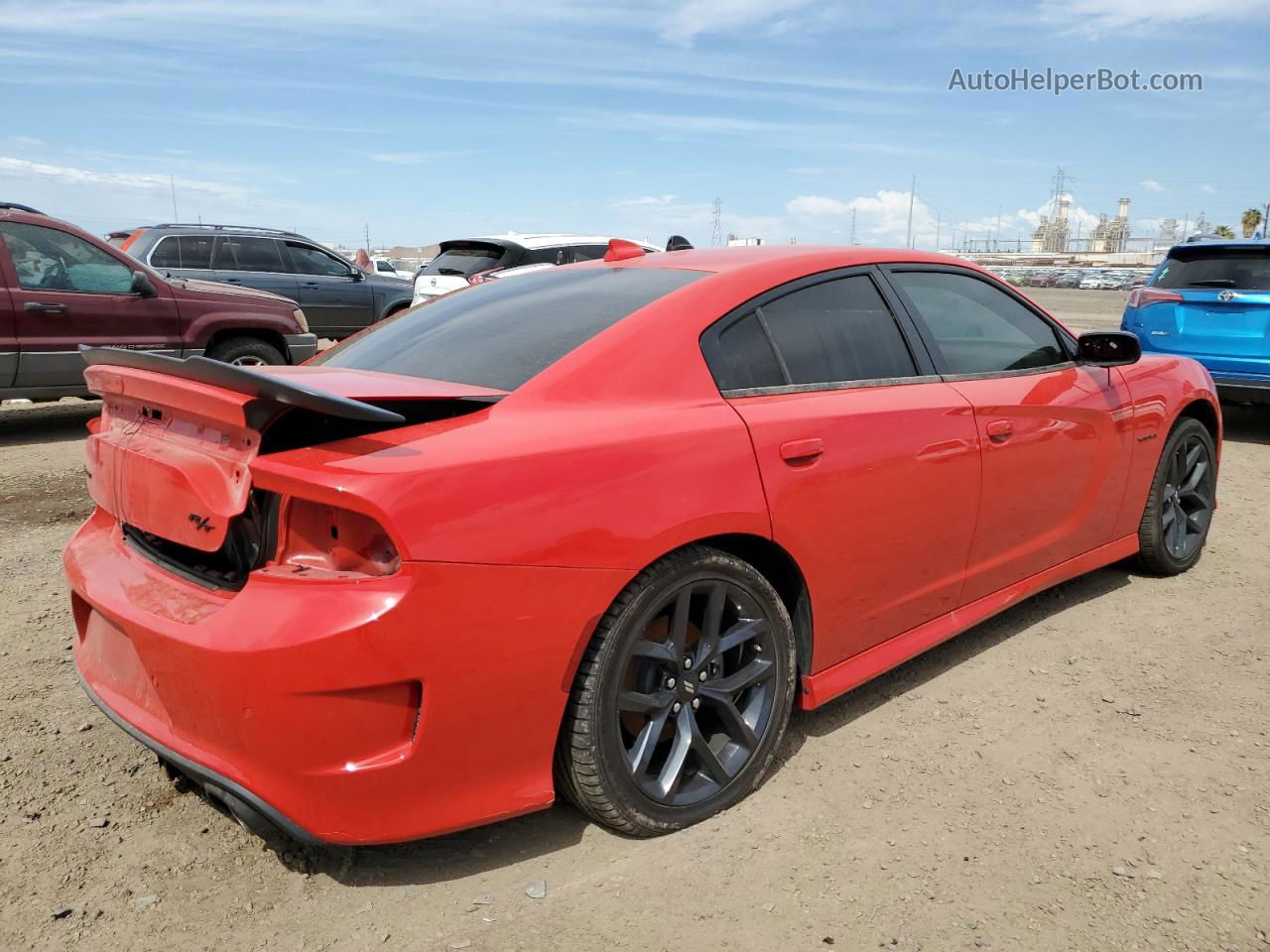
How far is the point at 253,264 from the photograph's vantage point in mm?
12828

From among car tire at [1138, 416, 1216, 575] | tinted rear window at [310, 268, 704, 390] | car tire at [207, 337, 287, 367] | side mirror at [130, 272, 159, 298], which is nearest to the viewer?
tinted rear window at [310, 268, 704, 390]

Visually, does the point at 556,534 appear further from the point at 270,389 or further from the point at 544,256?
the point at 544,256

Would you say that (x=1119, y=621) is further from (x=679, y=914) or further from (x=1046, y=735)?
(x=679, y=914)

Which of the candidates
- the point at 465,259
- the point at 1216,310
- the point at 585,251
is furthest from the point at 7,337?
the point at 1216,310

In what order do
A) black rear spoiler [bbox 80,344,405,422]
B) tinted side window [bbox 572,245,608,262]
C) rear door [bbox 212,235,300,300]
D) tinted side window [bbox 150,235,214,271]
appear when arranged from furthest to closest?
rear door [bbox 212,235,300,300] < tinted side window [bbox 150,235,214,271] < tinted side window [bbox 572,245,608,262] < black rear spoiler [bbox 80,344,405,422]

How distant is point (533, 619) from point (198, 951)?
970mm

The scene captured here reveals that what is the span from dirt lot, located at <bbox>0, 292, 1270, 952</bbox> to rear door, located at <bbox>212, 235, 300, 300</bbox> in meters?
9.87

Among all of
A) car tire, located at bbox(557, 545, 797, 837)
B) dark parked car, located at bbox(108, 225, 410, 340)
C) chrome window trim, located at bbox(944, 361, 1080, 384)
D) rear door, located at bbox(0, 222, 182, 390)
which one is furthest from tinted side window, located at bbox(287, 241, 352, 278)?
car tire, located at bbox(557, 545, 797, 837)

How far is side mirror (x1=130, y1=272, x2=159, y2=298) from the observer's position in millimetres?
8148

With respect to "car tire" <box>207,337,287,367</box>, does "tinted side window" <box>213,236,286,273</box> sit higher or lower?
higher

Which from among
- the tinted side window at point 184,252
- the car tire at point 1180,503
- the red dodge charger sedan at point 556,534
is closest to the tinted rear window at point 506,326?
the red dodge charger sedan at point 556,534

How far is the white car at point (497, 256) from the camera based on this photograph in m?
11.6

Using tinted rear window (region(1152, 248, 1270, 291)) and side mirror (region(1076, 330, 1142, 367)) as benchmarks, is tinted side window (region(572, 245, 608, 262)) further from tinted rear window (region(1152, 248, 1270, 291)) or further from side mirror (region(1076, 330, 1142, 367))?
side mirror (region(1076, 330, 1142, 367))

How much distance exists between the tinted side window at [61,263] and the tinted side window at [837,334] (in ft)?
22.5
